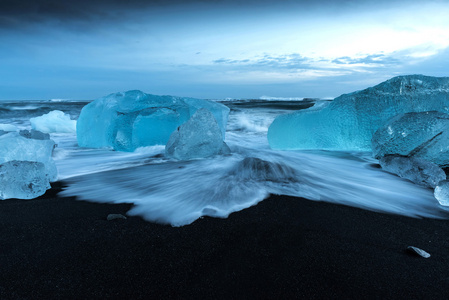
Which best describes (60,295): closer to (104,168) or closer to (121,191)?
A: (121,191)

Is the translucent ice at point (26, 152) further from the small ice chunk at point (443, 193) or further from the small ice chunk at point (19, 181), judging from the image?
the small ice chunk at point (443, 193)

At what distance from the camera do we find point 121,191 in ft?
7.04

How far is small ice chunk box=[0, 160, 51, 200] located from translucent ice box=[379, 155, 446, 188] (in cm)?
299

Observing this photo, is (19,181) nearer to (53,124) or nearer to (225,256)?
(225,256)

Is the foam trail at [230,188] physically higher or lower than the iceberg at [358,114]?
lower

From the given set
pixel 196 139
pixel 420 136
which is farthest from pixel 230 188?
pixel 420 136

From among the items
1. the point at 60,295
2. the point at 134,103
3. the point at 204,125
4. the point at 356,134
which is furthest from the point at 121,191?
the point at 356,134

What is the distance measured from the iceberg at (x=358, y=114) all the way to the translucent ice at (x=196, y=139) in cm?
139

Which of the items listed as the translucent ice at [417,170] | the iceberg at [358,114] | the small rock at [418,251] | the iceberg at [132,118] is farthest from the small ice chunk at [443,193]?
the iceberg at [132,118]

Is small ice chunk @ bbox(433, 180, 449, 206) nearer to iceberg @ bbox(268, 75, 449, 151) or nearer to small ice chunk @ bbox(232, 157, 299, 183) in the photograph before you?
small ice chunk @ bbox(232, 157, 299, 183)

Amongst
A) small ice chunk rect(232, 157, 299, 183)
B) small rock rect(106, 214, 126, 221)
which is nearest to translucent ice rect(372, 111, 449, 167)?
small ice chunk rect(232, 157, 299, 183)

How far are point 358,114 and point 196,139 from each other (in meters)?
2.30

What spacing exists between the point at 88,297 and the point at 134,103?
3.49 m

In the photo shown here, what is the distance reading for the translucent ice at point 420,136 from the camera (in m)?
3.04
